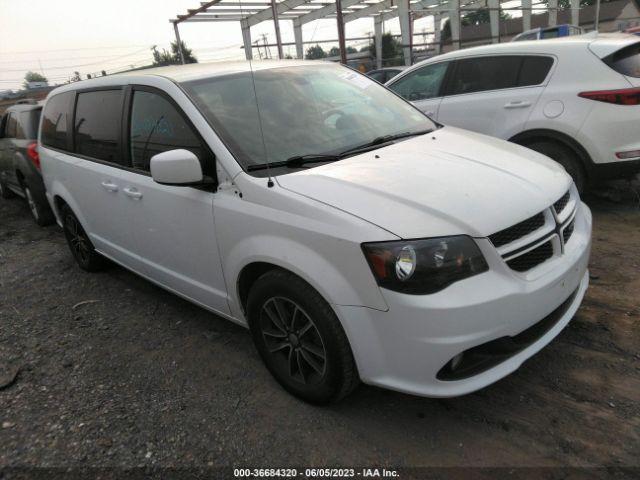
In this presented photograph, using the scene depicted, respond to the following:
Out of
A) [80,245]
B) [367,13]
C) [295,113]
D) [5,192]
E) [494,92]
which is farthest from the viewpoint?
[367,13]

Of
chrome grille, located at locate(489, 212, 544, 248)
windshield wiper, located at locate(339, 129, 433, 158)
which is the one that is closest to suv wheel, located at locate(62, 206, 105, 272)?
windshield wiper, located at locate(339, 129, 433, 158)

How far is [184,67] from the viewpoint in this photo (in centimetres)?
347

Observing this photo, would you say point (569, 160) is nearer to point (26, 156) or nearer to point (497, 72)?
point (497, 72)

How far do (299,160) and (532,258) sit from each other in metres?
1.27

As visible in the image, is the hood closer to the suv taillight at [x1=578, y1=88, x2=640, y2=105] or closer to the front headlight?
the front headlight

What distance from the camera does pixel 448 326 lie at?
1.95 meters

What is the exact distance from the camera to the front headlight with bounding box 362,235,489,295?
6.50 ft

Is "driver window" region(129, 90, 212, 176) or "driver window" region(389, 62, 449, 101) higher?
"driver window" region(129, 90, 212, 176)

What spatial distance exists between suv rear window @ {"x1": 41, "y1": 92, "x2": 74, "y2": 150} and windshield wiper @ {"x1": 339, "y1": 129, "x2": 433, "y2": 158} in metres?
2.95

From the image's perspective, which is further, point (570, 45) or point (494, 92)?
point (494, 92)

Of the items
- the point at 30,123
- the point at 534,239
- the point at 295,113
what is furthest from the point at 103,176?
the point at 30,123

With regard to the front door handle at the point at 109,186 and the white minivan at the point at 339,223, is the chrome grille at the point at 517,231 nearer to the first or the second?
the white minivan at the point at 339,223

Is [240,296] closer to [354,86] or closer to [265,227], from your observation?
[265,227]

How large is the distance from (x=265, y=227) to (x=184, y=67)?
1.77 m
